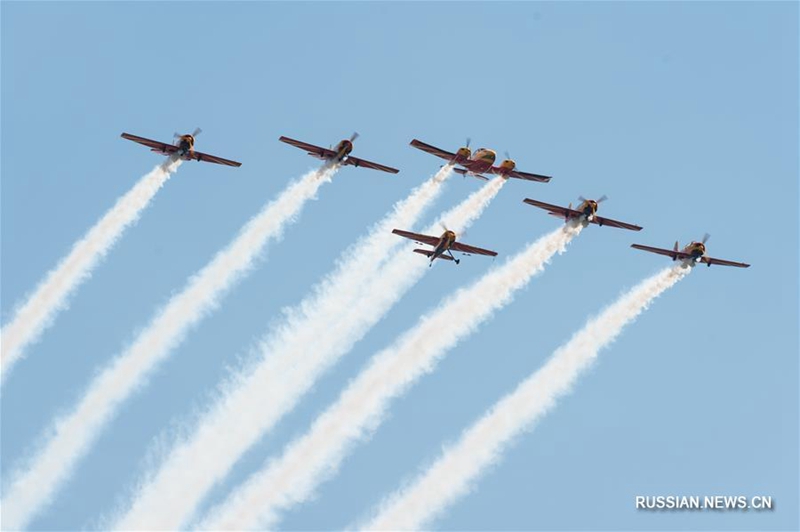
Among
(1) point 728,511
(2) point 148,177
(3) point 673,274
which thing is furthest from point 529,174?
(1) point 728,511

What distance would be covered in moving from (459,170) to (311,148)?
34.6 ft

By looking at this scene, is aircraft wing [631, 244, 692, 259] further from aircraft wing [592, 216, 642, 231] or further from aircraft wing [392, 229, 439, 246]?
aircraft wing [392, 229, 439, 246]

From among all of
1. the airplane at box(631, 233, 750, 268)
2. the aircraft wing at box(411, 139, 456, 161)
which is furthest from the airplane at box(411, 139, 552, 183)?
the airplane at box(631, 233, 750, 268)

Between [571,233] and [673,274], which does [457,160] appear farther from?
[673,274]

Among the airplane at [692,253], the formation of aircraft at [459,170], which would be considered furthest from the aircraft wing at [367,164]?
the airplane at [692,253]

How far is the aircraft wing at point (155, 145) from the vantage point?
96500 millimetres

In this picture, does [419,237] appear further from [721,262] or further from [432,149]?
[721,262]

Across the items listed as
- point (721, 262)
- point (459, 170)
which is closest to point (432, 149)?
point (459, 170)

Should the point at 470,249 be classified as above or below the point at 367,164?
below

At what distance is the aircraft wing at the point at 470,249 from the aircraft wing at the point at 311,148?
434 inches

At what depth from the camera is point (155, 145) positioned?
319 ft

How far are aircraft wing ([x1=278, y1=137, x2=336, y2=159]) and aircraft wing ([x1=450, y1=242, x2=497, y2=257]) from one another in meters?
11.0

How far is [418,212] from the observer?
99.1m

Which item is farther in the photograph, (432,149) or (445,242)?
(432,149)
